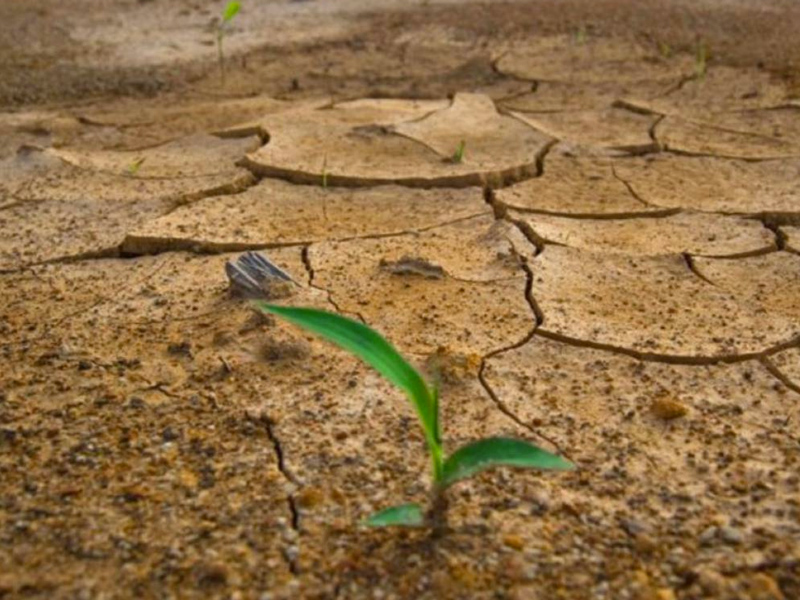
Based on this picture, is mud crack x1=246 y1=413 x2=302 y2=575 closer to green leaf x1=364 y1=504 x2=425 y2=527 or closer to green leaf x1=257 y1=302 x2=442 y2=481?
green leaf x1=364 y1=504 x2=425 y2=527

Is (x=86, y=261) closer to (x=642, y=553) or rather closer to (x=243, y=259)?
(x=243, y=259)

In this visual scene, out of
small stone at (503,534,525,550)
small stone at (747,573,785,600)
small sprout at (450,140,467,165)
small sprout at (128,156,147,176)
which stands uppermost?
small stone at (747,573,785,600)

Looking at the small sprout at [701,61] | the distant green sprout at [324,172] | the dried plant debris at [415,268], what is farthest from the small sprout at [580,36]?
the dried plant debris at [415,268]

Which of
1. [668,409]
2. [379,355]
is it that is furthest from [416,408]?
[668,409]

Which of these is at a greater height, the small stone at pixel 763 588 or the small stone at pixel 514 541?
the small stone at pixel 763 588

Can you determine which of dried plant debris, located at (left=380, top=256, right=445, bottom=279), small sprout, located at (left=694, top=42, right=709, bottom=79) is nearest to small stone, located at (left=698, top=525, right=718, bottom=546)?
dried plant debris, located at (left=380, top=256, right=445, bottom=279)

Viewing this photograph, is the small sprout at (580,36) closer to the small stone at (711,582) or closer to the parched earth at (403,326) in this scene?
the parched earth at (403,326)

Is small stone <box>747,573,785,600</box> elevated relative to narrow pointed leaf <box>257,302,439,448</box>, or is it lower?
lower
